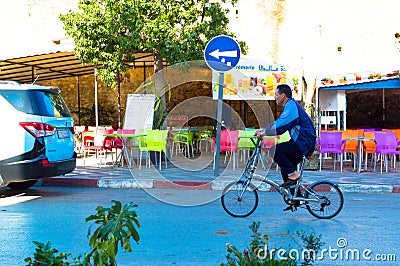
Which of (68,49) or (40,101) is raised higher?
(68,49)

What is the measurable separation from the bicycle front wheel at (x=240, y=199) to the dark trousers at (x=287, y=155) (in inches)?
21.8

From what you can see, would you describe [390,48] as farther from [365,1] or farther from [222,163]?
[222,163]

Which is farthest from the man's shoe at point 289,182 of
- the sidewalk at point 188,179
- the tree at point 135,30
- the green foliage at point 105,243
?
the tree at point 135,30

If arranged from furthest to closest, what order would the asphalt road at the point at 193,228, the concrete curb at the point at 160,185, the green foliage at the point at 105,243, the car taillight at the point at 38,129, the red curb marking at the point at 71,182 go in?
the red curb marking at the point at 71,182, the concrete curb at the point at 160,185, the car taillight at the point at 38,129, the asphalt road at the point at 193,228, the green foliage at the point at 105,243

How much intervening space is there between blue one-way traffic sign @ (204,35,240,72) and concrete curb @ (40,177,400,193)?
2272 millimetres

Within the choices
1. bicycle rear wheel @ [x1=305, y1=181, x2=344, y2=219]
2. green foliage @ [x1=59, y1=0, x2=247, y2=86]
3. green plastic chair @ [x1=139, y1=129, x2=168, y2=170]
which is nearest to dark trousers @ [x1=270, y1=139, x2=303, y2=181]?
bicycle rear wheel @ [x1=305, y1=181, x2=344, y2=219]

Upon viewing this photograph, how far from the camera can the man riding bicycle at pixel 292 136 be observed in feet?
23.4

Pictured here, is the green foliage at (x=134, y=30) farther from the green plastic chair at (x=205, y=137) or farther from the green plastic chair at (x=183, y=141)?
the green plastic chair at (x=205, y=137)

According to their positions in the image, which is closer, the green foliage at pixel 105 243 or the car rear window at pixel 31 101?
the green foliage at pixel 105 243

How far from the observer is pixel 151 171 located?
43.2 ft

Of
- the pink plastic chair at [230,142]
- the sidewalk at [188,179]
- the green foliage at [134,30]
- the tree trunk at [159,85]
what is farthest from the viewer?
the tree trunk at [159,85]

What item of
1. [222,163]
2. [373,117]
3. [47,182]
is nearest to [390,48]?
[373,117]

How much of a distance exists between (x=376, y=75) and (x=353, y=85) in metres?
0.67

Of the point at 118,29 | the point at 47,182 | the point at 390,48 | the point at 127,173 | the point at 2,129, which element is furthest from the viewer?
the point at 390,48
